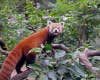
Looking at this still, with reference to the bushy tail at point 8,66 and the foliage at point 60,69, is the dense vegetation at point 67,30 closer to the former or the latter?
the foliage at point 60,69

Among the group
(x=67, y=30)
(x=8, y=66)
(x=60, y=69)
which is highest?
(x=60, y=69)

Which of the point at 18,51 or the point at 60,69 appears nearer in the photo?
the point at 60,69

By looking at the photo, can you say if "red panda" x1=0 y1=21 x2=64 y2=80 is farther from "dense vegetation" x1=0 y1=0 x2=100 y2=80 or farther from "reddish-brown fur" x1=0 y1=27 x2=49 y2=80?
"dense vegetation" x1=0 y1=0 x2=100 y2=80

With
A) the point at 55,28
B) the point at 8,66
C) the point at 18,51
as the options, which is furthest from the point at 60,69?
the point at 55,28

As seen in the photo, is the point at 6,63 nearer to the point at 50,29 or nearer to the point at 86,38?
the point at 50,29

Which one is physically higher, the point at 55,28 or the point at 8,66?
the point at 55,28

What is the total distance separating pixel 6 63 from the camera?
3359 millimetres

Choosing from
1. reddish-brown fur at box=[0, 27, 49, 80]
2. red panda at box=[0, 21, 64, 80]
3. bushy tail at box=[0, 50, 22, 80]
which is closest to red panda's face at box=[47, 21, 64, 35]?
red panda at box=[0, 21, 64, 80]

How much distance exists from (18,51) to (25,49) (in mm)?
119

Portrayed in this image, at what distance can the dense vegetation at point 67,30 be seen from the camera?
258 cm

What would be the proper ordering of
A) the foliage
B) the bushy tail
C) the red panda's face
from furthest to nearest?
1. the red panda's face
2. the bushy tail
3. the foliage

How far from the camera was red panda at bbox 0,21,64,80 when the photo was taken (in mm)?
3330

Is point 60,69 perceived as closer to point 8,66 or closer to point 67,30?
point 8,66

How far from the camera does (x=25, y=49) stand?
3.70 m
